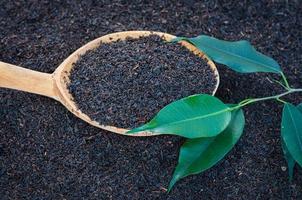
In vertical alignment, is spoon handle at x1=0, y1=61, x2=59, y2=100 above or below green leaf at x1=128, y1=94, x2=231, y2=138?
below

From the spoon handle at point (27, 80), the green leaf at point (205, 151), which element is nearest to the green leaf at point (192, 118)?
the green leaf at point (205, 151)

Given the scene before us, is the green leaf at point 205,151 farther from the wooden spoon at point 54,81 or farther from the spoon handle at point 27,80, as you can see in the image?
the spoon handle at point 27,80

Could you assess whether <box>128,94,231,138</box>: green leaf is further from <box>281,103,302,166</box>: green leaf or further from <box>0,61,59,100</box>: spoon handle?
<box>0,61,59,100</box>: spoon handle

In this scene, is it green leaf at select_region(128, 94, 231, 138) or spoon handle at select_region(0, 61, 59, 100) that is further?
spoon handle at select_region(0, 61, 59, 100)

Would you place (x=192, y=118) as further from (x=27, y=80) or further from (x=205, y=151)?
(x=27, y=80)

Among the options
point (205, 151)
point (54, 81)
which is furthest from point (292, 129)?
point (54, 81)

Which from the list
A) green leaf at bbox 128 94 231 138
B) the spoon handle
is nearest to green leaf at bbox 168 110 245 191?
green leaf at bbox 128 94 231 138
